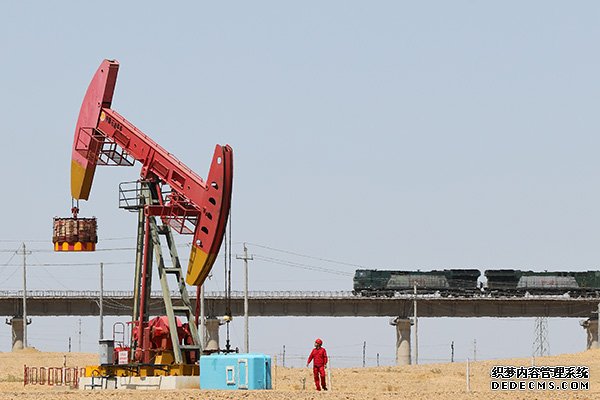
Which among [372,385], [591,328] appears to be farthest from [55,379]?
[591,328]

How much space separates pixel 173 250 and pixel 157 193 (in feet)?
5.78

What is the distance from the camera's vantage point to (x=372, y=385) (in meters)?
49.4

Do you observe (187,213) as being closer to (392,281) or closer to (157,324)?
(157,324)

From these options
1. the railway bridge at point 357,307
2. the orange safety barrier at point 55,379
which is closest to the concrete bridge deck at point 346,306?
the railway bridge at point 357,307

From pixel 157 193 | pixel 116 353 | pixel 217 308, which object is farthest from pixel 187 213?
pixel 217 308

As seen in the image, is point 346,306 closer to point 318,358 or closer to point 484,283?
point 484,283

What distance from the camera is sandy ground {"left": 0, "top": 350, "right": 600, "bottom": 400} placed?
3528 centimetres

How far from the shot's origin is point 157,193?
4403 centimetres

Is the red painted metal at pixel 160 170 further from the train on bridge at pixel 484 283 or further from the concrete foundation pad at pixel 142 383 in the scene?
the train on bridge at pixel 484 283

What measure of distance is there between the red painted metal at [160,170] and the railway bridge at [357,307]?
216 ft

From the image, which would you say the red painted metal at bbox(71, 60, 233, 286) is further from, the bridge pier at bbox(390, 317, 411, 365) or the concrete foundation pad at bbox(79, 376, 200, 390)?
the bridge pier at bbox(390, 317, 411, 365)

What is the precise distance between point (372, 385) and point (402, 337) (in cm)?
6324

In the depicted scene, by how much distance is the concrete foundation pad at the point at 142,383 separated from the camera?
139 ft

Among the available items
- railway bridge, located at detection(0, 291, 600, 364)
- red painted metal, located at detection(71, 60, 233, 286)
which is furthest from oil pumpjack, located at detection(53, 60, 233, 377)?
railway bridge, located at detection(0, 291, 600, 364)
